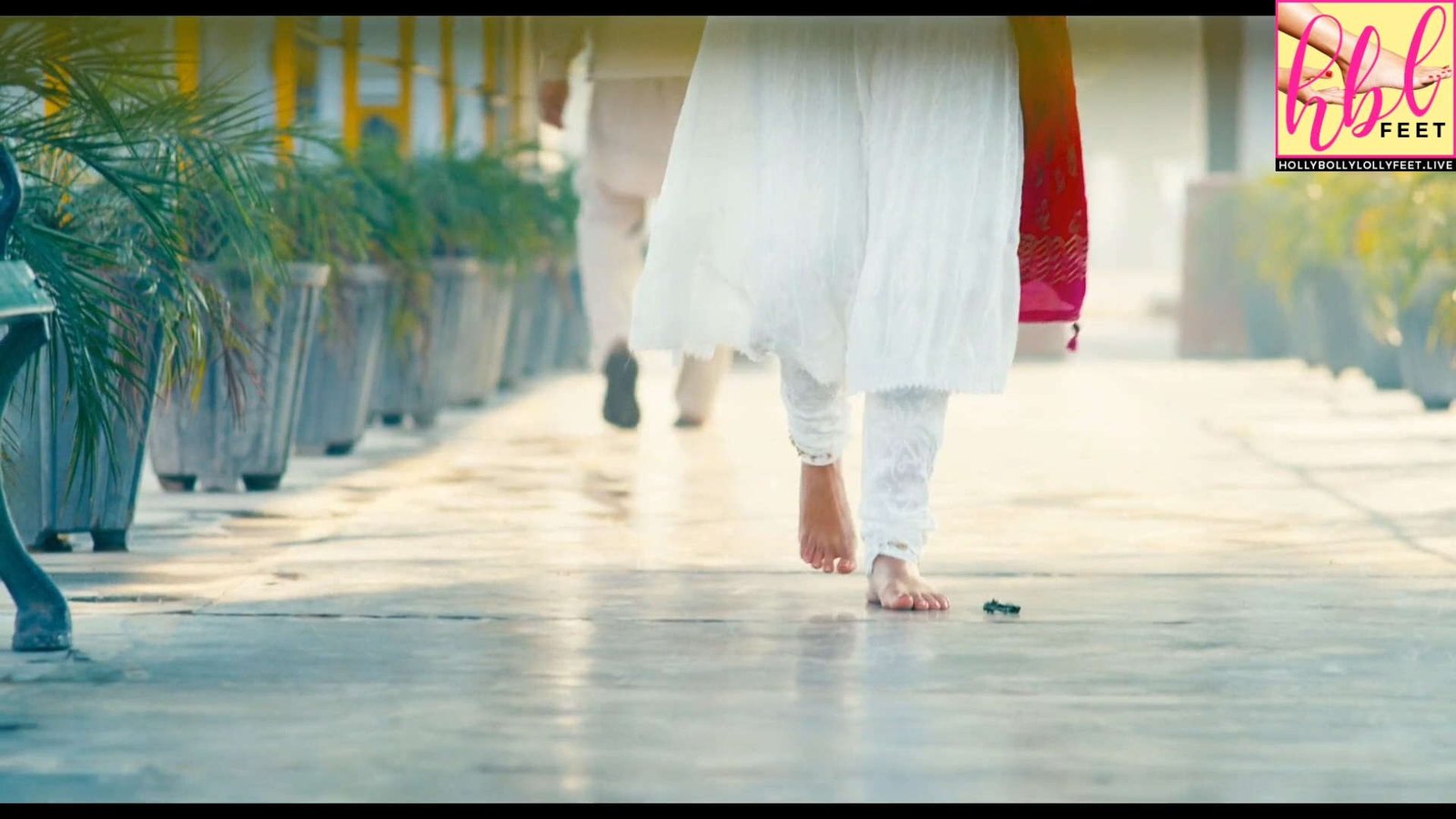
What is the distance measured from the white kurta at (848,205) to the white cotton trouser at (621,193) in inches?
139

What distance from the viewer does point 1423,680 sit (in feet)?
11.7

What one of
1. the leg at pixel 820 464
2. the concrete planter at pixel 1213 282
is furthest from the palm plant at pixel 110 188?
the concrete planter at pixel 1213 282

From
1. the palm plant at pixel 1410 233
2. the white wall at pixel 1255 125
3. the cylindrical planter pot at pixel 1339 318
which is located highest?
the white wall at pixel 1255 125

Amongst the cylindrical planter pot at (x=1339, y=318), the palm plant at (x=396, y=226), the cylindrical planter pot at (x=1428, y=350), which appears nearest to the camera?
the palm plant at (x=396, y=226)

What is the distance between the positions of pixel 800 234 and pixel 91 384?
120 centimetres

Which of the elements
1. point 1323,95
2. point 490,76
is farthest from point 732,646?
point 490,76

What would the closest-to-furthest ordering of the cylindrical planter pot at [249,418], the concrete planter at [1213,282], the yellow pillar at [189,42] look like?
the cylindrical planter pot at [249,418] → the yellow pillar at [189,42] → the concrete planter at [1213,282]

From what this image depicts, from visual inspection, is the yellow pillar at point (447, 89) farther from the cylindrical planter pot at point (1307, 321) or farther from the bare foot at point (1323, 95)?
the bare foot at point (1323, 95)

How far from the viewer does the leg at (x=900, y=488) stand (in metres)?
4.18

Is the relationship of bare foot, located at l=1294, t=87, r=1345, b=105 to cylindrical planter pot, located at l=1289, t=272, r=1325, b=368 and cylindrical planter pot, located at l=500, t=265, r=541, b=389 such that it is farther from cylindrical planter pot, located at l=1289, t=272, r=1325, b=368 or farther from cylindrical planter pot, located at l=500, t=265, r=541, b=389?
cylindrical planter pot, located at l=1289, t=272, r=1325, b=368

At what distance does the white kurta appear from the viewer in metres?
4.11

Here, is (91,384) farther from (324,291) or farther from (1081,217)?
(324,291)

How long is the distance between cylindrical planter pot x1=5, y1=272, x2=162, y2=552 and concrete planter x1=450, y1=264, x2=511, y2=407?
3.69 metres

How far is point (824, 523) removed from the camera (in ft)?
14.8
